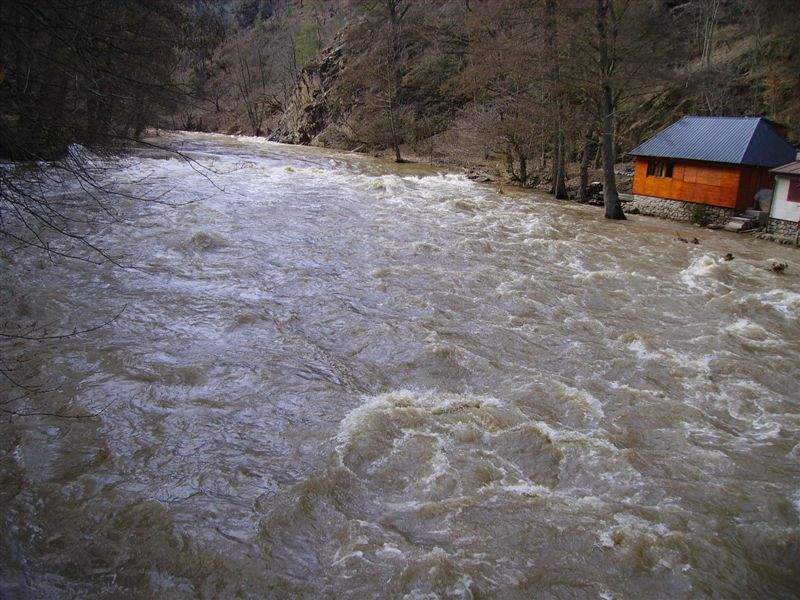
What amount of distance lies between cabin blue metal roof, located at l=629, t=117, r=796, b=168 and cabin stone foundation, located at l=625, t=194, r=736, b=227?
1.58 m

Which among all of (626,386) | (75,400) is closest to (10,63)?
(75,400)

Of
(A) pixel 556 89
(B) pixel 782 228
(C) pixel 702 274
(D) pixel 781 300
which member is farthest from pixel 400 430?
(A) pixel 556 89

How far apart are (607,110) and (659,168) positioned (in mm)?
3051

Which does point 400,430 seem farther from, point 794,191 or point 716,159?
point 716,159

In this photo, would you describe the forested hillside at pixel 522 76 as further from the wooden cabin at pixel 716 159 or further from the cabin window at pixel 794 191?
the cabin window at pixel 794 191

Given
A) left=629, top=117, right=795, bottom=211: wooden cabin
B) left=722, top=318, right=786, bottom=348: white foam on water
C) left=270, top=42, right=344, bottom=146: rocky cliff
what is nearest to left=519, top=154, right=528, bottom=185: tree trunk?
left=629, top=117, right=795, bottom=211: wooden cabin

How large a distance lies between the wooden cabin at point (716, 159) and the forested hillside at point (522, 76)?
2.15 metres

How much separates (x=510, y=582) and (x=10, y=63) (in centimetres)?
647

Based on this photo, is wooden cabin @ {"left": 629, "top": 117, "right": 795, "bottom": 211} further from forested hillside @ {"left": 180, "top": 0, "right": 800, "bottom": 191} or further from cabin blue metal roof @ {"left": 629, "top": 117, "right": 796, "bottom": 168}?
forested hillside @ {"left": 180, "top": 0, "right": 800, "bottom": 191}

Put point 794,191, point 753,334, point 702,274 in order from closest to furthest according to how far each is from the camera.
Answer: point 753,334 → point 702,274 → point 794,191

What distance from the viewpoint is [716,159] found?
1848 centimetres

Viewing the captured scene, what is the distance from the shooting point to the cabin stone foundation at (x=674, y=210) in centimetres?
1908

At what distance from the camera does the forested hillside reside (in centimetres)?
2002

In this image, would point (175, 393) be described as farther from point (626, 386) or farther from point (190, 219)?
point (190, 219)
